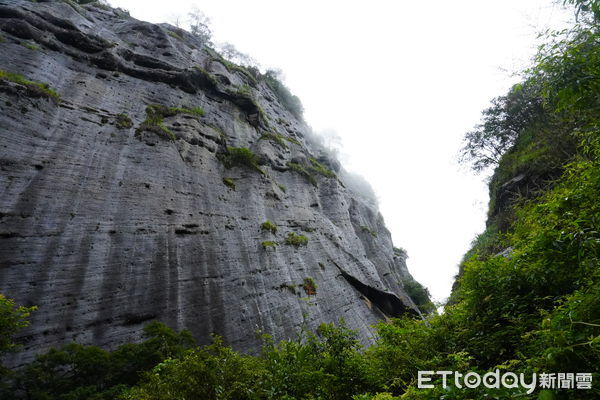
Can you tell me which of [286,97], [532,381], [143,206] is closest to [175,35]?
[286,97]

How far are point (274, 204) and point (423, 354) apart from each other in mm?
13126

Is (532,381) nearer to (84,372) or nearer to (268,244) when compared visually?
(84,372)

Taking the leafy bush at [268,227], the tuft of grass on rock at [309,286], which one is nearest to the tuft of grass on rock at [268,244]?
the leafy bush at [268,227]

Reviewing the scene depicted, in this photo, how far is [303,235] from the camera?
55.6ft

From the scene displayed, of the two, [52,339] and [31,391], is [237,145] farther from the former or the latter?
[31,391]

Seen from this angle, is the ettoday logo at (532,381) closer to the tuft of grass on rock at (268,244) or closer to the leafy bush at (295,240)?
the tuft of grass on rock at (268,244)

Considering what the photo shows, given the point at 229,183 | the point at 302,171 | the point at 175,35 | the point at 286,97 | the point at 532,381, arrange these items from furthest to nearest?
the point at 286,97
the point at 175,35
the point at 302,171
the point at 229,183
the point at 532,381

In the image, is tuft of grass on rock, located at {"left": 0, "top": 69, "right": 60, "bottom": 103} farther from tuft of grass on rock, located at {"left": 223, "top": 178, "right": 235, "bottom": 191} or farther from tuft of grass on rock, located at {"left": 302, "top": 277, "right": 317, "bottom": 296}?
tuft of grass on rock, located at {"left": 302, "top": 277, "right": 317, "bottom": 296}

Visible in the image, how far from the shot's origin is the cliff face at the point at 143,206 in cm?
859

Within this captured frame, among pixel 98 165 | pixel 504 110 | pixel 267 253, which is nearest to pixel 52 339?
pixel 98 165

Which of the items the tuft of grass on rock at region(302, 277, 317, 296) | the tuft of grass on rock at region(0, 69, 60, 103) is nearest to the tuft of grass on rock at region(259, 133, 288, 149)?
the tuft of grass on rock at region(302, 277, 317, 296)

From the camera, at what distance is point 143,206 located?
444 inches

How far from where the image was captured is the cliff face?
8.59m

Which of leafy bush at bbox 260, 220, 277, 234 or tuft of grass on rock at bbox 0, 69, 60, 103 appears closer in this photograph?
tuft of grass on rock at bbox 0, 69, 60, 103
